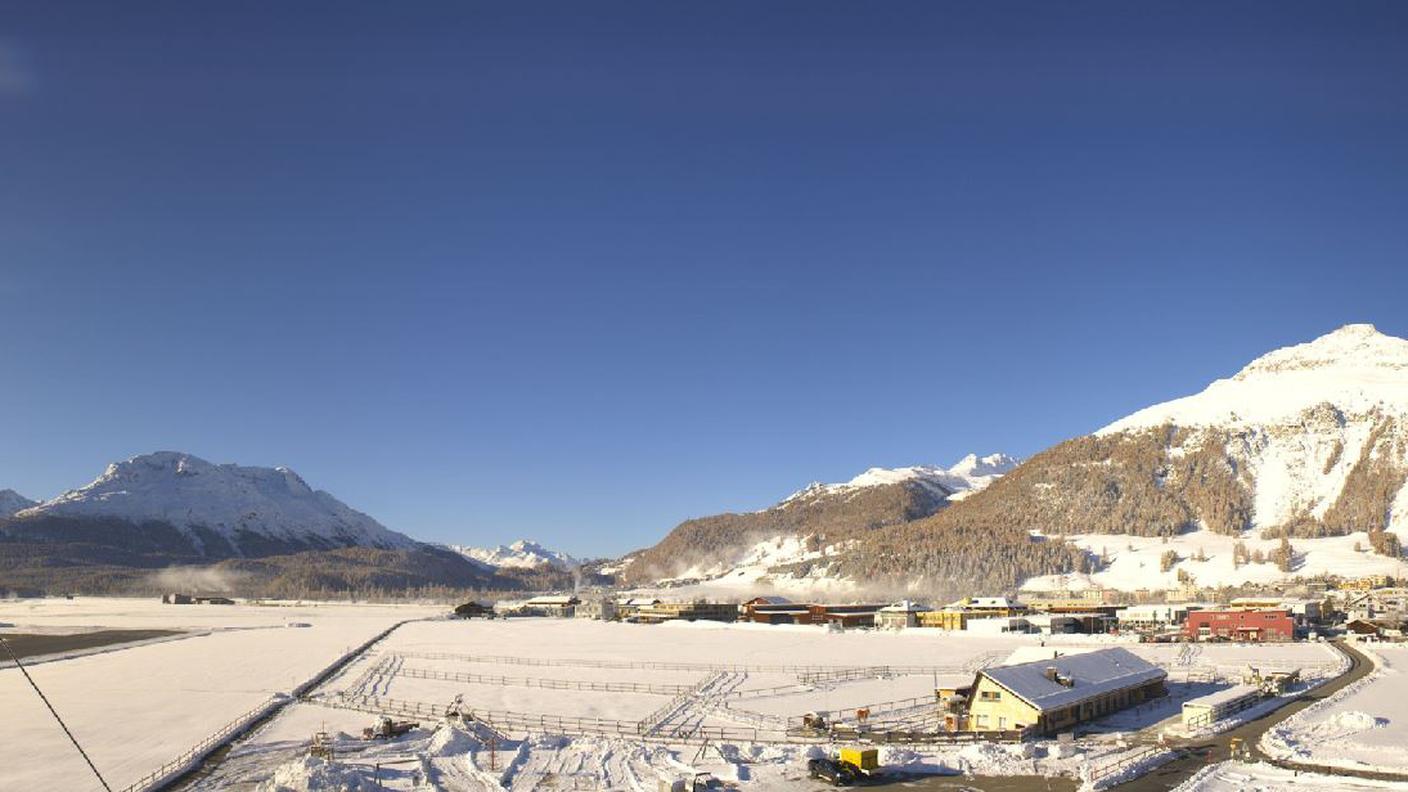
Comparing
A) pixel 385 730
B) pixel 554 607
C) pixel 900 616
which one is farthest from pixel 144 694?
pixel 554 607

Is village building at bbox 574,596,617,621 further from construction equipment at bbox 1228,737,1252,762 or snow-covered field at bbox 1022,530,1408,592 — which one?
construction equipment at bbox 1228,737,1252,762

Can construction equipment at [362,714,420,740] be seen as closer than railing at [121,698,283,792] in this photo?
No

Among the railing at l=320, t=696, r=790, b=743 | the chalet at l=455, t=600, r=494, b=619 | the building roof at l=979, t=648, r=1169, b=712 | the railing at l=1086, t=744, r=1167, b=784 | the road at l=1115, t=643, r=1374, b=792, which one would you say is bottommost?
the railing at l=320, t=696, r=790, b=743

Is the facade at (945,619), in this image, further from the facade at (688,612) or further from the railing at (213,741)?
the railing at (213,741)

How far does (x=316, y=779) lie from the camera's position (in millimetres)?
32969

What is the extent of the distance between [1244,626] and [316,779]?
297ft

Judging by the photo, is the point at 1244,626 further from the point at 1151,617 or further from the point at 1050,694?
the point at 1050,694

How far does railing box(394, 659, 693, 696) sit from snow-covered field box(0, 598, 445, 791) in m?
8.49

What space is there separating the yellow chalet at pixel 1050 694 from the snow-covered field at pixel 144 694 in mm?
34997

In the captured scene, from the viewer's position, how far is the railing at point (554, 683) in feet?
196

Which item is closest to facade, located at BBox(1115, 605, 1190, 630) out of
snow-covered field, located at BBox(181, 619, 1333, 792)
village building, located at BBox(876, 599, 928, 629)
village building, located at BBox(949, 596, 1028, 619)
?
village building, located at BBox(949, 596, 1028, 619)

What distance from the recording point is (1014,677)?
46.0 m

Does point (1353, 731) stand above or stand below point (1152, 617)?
below

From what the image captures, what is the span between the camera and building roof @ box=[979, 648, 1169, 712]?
44.8 m
